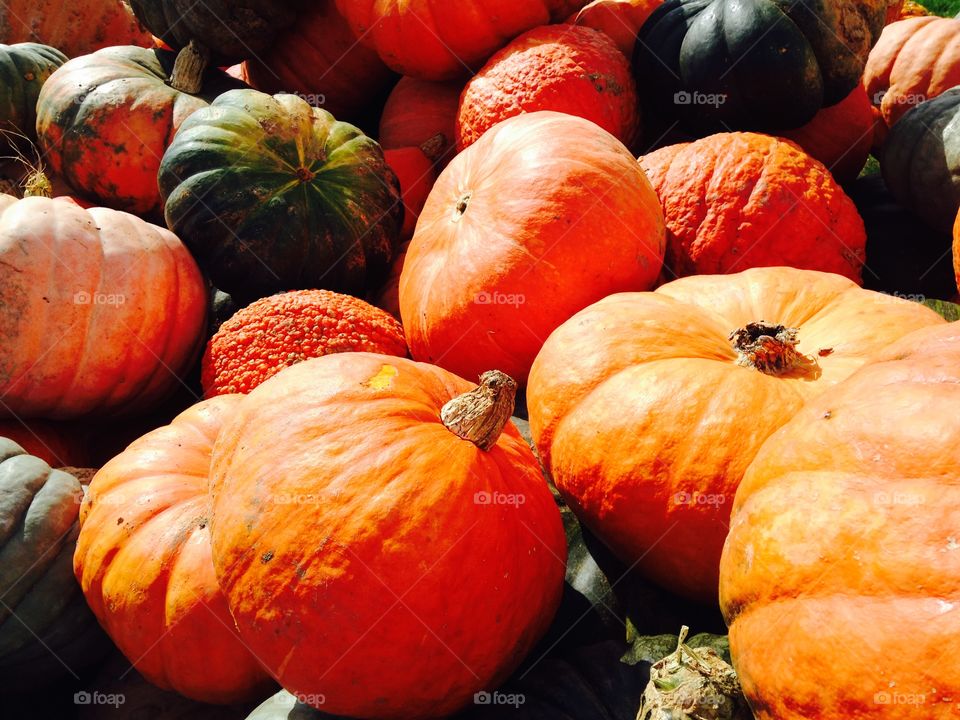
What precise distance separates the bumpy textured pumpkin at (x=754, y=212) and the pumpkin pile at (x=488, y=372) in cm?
1

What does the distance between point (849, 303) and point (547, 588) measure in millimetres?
1164

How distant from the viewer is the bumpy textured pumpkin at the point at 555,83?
10.9ft

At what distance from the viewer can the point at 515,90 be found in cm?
333

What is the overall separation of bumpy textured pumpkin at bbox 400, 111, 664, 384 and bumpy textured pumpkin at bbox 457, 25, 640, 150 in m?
0.47

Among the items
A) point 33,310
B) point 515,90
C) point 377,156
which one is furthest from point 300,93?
point 33,310

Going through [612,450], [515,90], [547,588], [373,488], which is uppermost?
[515,90]

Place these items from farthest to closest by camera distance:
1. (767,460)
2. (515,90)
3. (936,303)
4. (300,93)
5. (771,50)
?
(300,93), (515,90), (771,50), (936,303), (767,460)

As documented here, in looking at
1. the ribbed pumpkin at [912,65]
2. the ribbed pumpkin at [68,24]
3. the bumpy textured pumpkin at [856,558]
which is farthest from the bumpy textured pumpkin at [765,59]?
the ribbed pumpkin at [68,24]

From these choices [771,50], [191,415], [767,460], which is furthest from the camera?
[771,50]

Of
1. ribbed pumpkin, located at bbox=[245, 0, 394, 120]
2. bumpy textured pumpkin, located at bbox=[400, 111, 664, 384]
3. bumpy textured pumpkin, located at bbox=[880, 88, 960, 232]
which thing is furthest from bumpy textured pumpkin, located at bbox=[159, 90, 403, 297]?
bumpy textured pumpkin, located at bbox=[880, 88, 960, 232]

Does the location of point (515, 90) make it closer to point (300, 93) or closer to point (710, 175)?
point (710, 175)

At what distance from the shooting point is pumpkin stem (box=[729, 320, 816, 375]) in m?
2.03

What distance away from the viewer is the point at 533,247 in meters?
2.60

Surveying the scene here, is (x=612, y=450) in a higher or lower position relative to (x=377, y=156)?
lower
